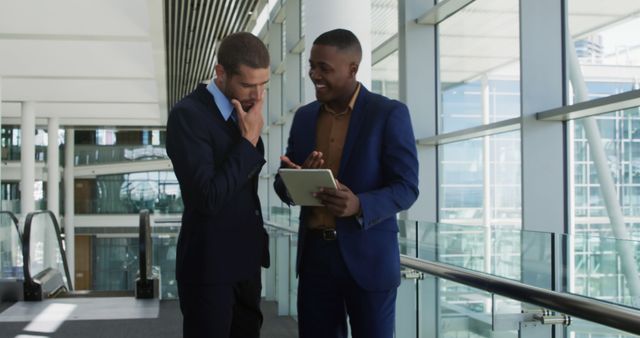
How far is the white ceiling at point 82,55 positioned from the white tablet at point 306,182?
23.1 ft

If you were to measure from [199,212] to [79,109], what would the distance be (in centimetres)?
1810

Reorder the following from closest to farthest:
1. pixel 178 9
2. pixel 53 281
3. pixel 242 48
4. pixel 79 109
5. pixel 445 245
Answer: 1. pixel 242 48
2. pixel 445 245
3. pixel 53 281
4. pixel 178 9
5. pixel 79 109

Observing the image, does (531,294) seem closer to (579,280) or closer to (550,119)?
(579,280)

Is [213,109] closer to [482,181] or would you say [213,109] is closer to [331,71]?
[331,71]

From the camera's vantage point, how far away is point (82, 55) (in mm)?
11719

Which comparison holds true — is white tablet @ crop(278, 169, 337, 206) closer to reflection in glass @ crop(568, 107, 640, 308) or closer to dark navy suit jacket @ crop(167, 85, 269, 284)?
dark navy suit jacket @ crop(167, 85, 269, 284)

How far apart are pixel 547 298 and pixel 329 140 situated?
0.88 metres

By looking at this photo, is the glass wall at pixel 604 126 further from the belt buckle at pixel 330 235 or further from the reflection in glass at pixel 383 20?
the reflection in glass at pixel 383 20

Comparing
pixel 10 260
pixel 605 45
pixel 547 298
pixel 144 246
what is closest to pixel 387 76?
pixel 144 246

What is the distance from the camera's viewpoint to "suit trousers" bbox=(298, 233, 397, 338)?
2.20m

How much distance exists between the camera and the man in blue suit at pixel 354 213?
2184 mm

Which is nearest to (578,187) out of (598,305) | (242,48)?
(598,305)

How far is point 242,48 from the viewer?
212 centimetres

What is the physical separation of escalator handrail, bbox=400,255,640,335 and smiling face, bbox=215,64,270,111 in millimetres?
Answer: 1127
